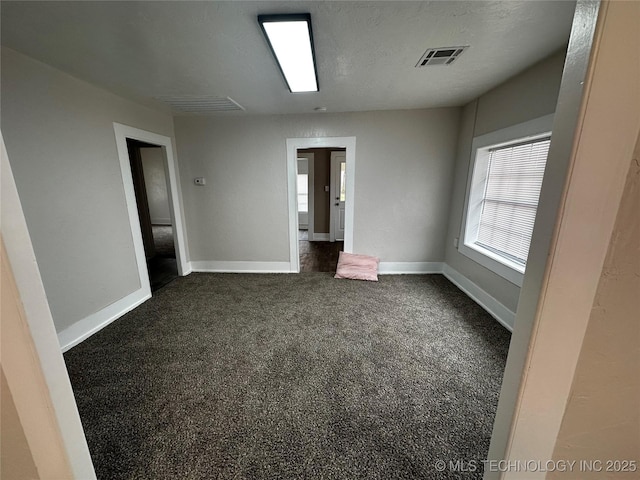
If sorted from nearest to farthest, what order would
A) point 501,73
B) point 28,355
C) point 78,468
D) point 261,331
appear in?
point 28,355 → point 78,468 → point 501,73 → point 261,331

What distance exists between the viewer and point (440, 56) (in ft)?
5.93

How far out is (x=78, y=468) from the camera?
0.75 metres

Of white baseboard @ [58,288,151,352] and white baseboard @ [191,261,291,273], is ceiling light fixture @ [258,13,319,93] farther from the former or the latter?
white baseboard @ [58,288,151,352]

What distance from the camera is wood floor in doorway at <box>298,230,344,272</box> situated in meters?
4.03

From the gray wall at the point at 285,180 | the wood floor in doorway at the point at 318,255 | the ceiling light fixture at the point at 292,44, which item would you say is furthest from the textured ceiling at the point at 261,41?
the wood floor in doorway at the point at 318,255

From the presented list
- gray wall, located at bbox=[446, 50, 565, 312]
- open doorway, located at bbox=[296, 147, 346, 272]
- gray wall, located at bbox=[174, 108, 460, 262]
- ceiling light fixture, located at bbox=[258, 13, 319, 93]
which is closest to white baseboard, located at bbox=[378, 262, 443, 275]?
gray wall, located at bbox=[174, 108, 460, 262]

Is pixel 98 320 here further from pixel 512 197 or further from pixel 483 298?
pixel 512 197

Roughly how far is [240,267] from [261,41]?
9.74 ft

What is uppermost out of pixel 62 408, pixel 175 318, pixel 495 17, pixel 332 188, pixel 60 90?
pixel 495 17

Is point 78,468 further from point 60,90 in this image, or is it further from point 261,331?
point 60,90

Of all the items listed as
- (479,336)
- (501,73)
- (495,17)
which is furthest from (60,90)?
(479,336)

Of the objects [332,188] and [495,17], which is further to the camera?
[332,188]

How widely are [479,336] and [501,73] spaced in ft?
7.72

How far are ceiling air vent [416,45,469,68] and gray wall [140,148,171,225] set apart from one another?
7.43 metres
